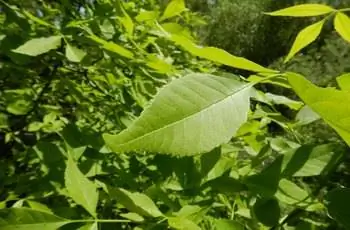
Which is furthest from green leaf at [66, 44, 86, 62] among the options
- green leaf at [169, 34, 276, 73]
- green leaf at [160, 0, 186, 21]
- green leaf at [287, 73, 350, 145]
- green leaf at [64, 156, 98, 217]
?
green leaf at [287, 73, 350, 145]

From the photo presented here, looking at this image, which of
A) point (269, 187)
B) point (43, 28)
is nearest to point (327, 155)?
point (269, 187)

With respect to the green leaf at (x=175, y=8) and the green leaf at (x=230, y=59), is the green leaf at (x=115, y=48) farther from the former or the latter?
the green leaf at (x=230, y=59)

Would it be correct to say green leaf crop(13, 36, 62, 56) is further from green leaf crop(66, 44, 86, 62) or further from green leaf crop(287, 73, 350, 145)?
green leaf crop(287, 73, 350, 145)

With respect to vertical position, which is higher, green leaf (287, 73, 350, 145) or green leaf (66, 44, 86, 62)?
green leaf (287, 73, 350, 145)

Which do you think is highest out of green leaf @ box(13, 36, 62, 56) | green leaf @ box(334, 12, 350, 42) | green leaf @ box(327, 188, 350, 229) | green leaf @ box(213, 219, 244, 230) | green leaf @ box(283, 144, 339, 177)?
green leaf @ box(334, 12, 350, 42)

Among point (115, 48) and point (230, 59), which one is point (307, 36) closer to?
point (230, 59)

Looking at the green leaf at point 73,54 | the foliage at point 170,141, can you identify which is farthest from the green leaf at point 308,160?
the green leaf at point 73,54

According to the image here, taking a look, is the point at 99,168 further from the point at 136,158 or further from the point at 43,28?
the point at 43,28

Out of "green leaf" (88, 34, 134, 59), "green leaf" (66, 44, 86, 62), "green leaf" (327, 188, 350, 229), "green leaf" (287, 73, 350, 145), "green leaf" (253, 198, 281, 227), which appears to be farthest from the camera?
"green leaf" (66, 44, 86, 62)

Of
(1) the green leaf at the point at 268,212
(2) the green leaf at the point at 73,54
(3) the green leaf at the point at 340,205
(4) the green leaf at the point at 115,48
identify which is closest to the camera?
(3) the green leaf at the point at 340,205
